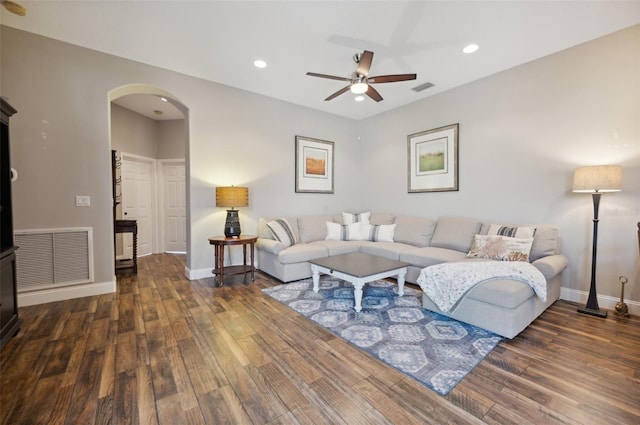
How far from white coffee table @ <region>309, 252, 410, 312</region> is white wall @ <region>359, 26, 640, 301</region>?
1.78 m

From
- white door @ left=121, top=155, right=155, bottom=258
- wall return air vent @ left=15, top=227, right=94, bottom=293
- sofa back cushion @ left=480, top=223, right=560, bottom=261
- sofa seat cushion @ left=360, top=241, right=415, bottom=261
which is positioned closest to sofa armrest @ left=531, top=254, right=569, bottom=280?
sofa back cushion @ left=480, top=223, right=560, bottom=261

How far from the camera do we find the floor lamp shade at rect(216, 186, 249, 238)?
12.6 feet

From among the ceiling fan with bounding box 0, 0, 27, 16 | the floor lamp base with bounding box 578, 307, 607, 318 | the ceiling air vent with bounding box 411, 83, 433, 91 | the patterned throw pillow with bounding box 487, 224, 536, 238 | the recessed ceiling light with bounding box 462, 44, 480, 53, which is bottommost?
Answer: the floor lamp base with bounding box 578, 307, 607, 318

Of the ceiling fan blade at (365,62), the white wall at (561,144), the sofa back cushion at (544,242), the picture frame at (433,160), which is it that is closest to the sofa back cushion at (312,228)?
the picture frame at (433,160)

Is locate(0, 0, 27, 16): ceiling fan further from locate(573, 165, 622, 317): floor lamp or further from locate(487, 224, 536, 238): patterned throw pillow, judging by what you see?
locate(573, 165, 622, 317): floor lamp

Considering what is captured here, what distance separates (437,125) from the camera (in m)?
4.49

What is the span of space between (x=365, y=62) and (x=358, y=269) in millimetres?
2131

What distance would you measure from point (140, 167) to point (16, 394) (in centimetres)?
511

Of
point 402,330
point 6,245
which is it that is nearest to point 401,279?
point 402,330

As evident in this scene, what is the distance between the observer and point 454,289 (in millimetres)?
2564

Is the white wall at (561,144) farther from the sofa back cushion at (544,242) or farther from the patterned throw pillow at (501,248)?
the patterned throw pillow at (501,248)

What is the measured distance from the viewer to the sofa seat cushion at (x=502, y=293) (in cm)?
224

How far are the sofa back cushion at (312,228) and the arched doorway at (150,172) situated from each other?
2.48m

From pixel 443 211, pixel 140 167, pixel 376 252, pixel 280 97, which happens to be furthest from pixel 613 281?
pixel 140 167
